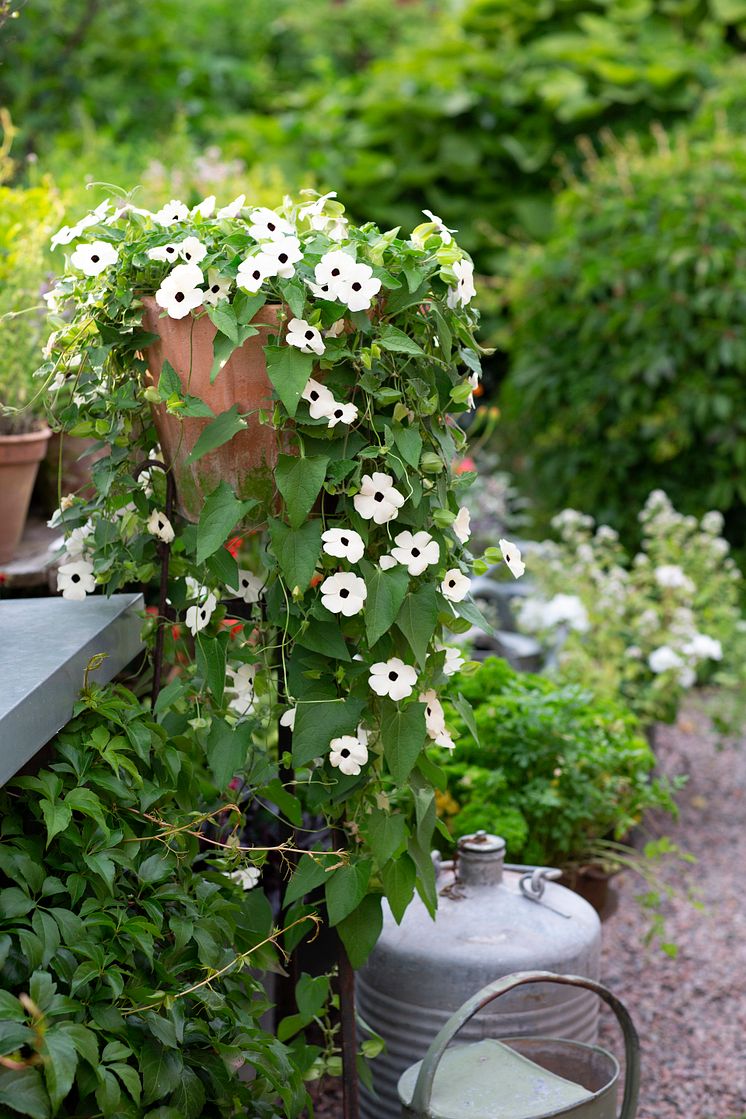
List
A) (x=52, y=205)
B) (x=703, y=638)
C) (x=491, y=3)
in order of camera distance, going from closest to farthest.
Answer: (x=52, y=205) < (x=703, y=638) < (x=491, y=3)

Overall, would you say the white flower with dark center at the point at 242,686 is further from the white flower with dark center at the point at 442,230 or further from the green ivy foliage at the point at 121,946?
the white flower with dark center at the point at 442,230

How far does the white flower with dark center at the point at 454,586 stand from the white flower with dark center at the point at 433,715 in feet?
0.47

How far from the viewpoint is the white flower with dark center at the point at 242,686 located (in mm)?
1700

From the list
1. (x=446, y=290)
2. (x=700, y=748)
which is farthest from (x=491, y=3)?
(x=446, y=290)

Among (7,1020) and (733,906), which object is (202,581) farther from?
→ (733,906)

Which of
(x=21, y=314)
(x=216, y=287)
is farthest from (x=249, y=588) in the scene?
(x=21, y=314)

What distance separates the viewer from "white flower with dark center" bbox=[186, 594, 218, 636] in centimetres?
164

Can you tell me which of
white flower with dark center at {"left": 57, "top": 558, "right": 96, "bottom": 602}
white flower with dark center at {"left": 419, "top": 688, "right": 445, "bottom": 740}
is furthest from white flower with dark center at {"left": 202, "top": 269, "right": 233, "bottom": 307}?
white flower with dark center at {"left": 419, "top": 688, "right": 445, "bottom": 740}

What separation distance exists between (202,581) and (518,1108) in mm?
810

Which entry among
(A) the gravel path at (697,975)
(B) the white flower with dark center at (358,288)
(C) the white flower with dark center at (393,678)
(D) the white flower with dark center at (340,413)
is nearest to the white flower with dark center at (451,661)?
(C) the white flower with dark center at (393,678)

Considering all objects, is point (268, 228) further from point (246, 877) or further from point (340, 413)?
point (246, 877)

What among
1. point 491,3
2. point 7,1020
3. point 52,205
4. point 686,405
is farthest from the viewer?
point 491,3

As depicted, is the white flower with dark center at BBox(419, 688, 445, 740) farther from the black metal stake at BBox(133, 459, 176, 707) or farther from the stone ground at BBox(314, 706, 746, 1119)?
the stone ground at BBox(314, 706, 746, 1119)

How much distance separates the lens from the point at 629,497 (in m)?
5.18
